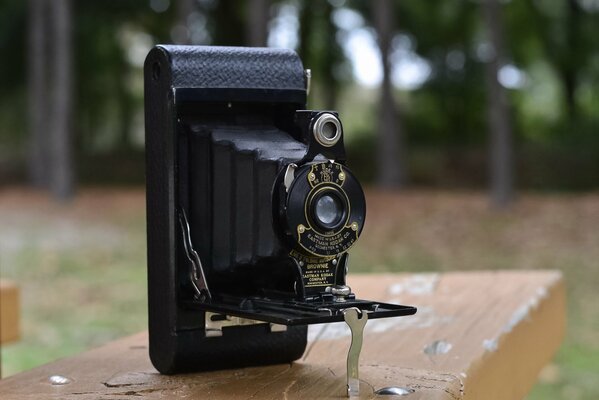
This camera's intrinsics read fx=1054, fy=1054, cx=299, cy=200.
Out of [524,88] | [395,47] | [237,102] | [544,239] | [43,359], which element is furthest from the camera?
[524,88]

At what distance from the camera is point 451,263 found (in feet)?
28.8

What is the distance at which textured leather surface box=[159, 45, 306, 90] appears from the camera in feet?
6.27

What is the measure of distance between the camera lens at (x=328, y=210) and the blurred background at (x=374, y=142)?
389 centimetres

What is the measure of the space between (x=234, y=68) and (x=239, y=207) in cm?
28

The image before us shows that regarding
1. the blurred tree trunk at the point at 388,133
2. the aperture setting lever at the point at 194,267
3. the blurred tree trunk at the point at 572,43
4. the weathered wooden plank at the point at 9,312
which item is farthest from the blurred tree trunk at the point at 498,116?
the aperture setting lever at the point at 194,267

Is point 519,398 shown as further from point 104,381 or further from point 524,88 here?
point 524,88

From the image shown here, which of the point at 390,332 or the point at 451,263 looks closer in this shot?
the point at 390,332

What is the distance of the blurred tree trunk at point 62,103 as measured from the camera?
13.3 meters

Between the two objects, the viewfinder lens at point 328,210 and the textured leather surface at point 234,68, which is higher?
the textured leather surface at point 234,68

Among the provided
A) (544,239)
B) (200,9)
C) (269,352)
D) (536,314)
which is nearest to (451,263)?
(544,239)

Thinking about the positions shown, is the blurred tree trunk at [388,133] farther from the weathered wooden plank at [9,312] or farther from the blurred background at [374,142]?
the weathered wooden plank at [9,312]

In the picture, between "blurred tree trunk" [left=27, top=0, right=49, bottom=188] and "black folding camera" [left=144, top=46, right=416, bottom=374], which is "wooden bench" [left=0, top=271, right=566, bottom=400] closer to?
"black folding camera" [left=144, top=46, right=416, bottom=374]

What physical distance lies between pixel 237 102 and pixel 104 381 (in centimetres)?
56

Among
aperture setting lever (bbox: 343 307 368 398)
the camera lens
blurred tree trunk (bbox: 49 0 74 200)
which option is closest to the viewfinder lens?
the camera lens
